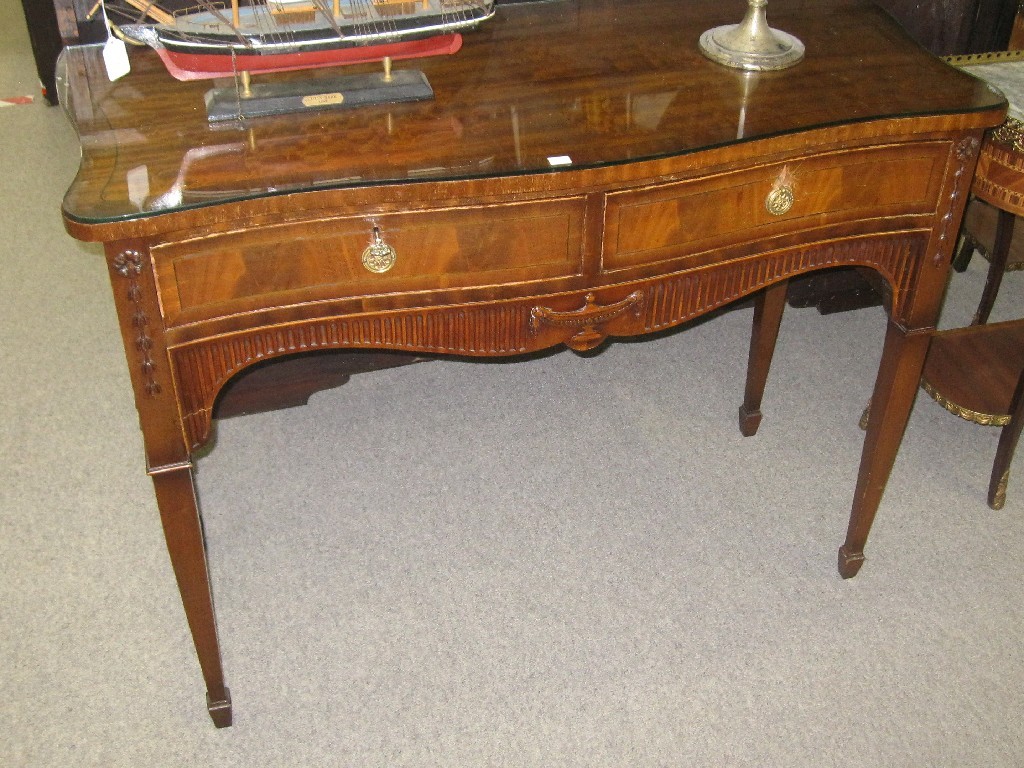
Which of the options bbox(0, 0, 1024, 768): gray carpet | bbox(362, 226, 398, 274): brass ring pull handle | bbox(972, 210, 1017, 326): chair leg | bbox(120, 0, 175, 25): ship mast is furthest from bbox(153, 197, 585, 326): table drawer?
bbox(972, 210, 1017, 326): chair leg

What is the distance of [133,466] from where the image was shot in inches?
Result: 90.3

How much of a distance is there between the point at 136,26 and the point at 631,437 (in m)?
1.29

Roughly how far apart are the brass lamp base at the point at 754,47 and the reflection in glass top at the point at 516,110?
0.8 inches

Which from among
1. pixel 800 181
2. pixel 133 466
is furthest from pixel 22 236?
pixel 800 181

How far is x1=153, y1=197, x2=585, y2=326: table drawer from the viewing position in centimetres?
137

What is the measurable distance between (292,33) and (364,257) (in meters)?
0.35

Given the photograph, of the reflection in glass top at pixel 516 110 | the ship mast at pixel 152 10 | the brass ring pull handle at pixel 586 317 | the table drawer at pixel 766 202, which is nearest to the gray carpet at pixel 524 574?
the brass ring pull handle at pixel 586 317

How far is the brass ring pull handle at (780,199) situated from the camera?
1566 millimetres

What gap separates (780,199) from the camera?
158cm

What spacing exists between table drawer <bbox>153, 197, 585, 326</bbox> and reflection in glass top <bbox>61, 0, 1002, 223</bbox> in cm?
7

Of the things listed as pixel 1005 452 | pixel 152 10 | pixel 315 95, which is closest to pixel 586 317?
pixel 315 95

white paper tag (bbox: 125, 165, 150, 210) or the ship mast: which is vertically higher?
the ship mast

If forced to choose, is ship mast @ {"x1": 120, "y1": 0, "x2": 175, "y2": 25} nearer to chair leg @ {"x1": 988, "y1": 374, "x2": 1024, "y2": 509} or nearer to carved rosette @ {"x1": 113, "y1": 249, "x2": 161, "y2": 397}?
carved rosette @ {"x1": 113, "y1": 249, "x2": 161, "y2": 397}

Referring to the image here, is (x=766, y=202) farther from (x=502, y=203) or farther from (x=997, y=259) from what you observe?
(x=997, y=259)
